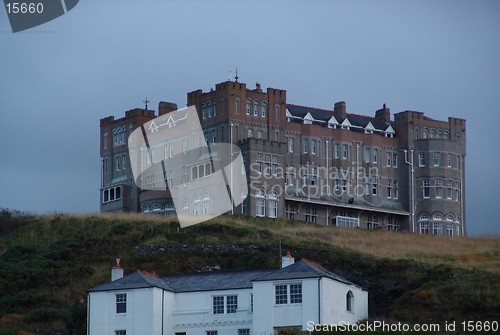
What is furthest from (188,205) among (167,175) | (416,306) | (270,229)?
(416,306)

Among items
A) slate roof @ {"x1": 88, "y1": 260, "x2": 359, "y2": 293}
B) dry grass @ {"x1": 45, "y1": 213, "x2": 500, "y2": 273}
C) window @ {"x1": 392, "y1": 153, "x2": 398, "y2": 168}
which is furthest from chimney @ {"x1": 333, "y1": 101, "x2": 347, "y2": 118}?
slate roof @ {"x1": 88, "y1": 260, "x2": 359, "y2": 293}

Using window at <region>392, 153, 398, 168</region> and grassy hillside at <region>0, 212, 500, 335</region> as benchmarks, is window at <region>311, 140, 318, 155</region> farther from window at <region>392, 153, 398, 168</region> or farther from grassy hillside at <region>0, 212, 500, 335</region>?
grassy hillside at <region>0, 212, 500, 335</region>

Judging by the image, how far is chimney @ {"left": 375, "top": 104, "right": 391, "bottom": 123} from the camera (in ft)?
382

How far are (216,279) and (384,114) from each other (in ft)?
176

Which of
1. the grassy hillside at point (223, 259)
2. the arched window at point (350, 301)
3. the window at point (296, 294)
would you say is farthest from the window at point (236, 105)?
the window at point (296, 294)

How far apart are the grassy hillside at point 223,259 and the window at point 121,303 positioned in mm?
5062

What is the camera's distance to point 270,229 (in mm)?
93062

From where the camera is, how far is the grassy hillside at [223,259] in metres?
68.4

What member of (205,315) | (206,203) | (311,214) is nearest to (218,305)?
(205,315)

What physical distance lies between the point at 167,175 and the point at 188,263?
25869 millimetres

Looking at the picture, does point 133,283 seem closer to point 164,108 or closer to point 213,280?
point 213,280

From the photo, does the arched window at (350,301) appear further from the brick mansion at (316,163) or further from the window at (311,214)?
the window at (311,214)

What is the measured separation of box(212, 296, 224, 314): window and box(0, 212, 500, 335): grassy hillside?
767 centimetres

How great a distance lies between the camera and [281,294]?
6100 cm
